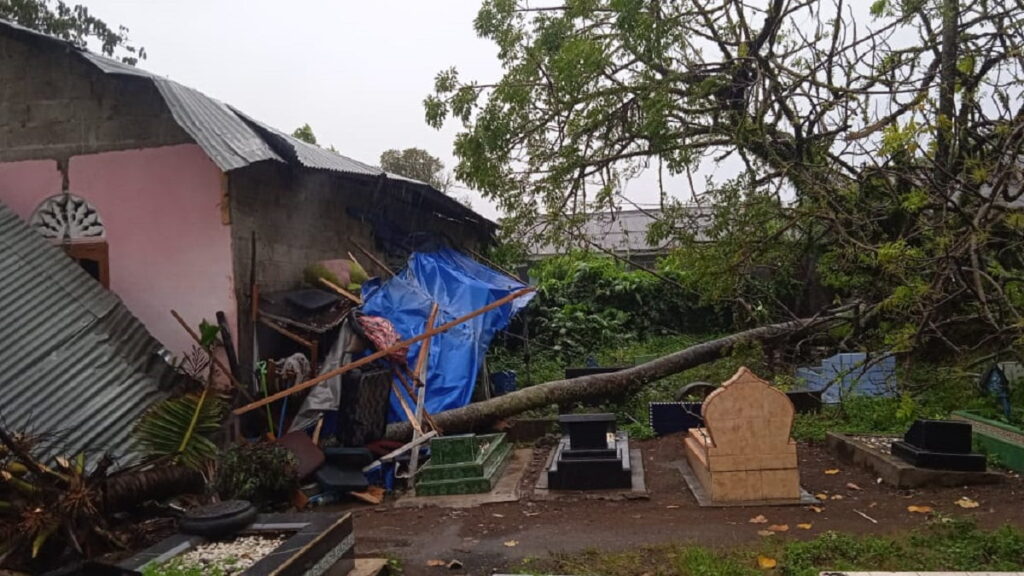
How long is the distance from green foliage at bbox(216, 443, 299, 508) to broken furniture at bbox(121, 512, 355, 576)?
1791 mm

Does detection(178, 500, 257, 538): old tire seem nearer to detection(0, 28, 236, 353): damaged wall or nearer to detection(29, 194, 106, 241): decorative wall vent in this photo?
detection(0, 28, 236, 353): damaged wall

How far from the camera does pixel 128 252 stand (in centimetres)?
821

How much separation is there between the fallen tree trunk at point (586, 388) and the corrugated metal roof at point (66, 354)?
10.2 feet

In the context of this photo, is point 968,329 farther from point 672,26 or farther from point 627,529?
point 627,529

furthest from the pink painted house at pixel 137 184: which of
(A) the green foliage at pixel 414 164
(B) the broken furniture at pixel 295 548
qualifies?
(A) the green foliage at pixel 414 164

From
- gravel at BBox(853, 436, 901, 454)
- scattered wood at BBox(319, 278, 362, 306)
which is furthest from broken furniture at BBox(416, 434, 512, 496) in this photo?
gravel at BBox(853, 436, 901, 454)

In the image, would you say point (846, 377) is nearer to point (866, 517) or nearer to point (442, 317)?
point (866, 517)

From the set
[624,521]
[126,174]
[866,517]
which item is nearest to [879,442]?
[866,517]

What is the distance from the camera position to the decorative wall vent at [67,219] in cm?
830

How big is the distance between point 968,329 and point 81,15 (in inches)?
917

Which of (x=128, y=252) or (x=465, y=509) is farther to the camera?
(x=128, y=252)

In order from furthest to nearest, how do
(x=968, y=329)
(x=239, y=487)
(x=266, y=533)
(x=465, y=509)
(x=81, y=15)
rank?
(x=81, y=15) → (x=968, y=329) → (x=465, y=509) → (x=239, y=487) → (x=266, y=533)

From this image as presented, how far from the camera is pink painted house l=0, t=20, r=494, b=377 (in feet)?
26.0

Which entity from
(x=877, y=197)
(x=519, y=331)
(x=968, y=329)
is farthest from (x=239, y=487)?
(x=519, y=331)
